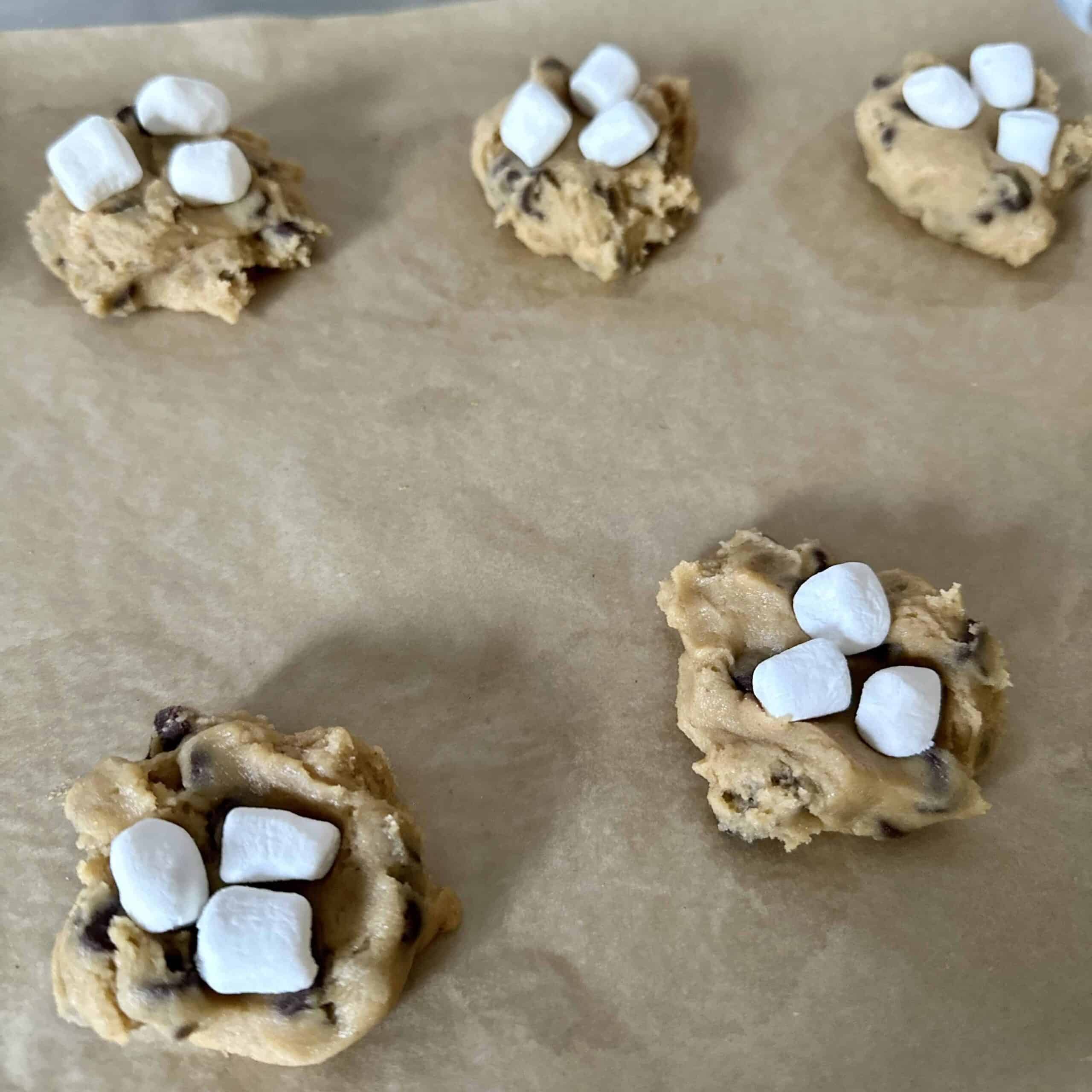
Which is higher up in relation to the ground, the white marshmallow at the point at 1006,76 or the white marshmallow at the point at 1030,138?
the white marshmallow at the point at 1006,76

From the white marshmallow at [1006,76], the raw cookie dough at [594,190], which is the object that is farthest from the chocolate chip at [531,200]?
the white marshmallow at [1006,76]

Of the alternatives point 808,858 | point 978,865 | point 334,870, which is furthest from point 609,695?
point 978,865

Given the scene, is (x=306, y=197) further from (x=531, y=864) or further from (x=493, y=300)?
(x=531, y=864)

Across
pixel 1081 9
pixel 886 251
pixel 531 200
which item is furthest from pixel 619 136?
pixel 1081 9

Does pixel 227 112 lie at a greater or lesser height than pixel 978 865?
greater

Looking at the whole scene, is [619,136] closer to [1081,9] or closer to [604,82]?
[604,82]

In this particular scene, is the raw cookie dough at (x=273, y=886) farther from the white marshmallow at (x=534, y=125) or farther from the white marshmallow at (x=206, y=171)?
the white marshmallow at (x=534, y=125)

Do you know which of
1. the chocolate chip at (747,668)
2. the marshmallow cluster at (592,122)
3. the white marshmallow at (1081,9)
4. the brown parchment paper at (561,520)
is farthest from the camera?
the marshmallow cluster at (592,122)

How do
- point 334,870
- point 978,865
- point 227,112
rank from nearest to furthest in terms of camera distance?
point 334,870 < point 978,865 < point 227,112
